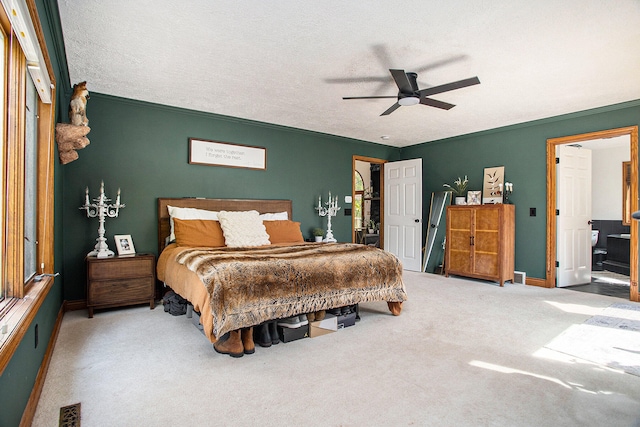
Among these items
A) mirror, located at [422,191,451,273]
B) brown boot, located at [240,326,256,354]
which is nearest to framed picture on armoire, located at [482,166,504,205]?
mirror, located at [422,191,451,273]

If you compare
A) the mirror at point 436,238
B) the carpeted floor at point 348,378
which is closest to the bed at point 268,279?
the carpeted floor at point 348,378

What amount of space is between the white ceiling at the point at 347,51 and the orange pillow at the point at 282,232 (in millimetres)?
Result: 1481

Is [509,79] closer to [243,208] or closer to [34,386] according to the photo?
[243,208]

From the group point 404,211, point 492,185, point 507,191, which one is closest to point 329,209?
point 404,211

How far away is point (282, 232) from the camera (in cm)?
447

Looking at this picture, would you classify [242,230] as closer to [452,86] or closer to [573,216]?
[452,86]

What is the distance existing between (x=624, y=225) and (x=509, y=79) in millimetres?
5463

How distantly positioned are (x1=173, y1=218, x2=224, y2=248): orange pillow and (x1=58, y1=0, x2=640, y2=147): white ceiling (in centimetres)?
145

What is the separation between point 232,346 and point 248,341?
126mm

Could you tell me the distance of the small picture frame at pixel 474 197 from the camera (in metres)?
5.59

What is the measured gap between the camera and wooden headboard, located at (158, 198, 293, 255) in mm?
4219

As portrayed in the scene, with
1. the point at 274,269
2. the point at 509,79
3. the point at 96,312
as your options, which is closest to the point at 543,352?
the point at 274,269

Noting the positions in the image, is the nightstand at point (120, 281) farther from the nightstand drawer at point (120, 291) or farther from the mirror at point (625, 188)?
the mirror at point (625, 188)

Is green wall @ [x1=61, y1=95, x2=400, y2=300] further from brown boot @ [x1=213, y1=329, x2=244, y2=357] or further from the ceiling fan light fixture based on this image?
the ceiling fan light fixture
